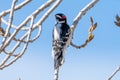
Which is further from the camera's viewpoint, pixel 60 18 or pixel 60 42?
pixel 60 18

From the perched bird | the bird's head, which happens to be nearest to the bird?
the perched bird

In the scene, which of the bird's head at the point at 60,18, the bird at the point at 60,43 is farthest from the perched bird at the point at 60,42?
the bird's head at the point at 60,18

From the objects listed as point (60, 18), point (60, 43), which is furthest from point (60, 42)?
point (60, 18)

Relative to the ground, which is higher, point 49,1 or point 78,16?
point 49,1

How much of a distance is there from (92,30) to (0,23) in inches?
66.5

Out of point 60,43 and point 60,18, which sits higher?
point 60,43

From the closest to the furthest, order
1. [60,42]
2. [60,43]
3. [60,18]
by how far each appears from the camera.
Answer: [60,43] < [60,42] < [60,18]

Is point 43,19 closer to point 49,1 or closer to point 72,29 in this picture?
point 49,1

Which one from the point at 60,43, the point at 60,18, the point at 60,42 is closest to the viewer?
the point at 60,43

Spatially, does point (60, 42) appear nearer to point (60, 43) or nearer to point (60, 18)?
point (60, 43)

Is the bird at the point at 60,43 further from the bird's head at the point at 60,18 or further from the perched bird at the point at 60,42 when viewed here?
the bird's head at the point at 60,18

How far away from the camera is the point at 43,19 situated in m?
5.68

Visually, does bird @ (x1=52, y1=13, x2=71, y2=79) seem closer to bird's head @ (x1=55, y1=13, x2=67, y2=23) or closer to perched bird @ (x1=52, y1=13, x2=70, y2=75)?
perched bird @ (x1=52, y1=13, x2=70, y2=75)

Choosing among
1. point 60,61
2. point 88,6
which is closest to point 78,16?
point 88,6
